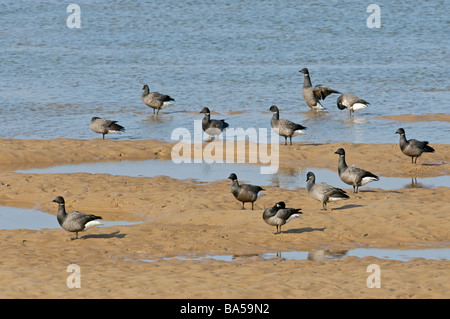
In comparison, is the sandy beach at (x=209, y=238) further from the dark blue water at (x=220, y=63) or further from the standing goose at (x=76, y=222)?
the dark blue water at (x=220, y=63)

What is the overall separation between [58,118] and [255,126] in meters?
8.37

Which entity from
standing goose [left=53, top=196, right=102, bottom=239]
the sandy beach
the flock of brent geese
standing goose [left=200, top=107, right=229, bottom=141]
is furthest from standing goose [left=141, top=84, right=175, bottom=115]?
standing goose [left=53, top=196, right=102, bottom=239]

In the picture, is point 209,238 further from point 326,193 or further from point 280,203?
point 326,193

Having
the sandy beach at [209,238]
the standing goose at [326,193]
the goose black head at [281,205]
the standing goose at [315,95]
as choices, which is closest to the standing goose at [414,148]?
the sandy beach at [209,238]

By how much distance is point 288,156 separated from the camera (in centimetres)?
2403

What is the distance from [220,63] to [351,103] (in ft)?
42.7

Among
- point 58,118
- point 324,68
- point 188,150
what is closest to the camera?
point 188,150

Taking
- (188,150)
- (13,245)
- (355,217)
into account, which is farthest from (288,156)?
(13,245)

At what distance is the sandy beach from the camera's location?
12627 millimetres

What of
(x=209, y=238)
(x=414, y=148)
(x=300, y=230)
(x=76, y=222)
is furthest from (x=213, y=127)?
(x=76, y=222)

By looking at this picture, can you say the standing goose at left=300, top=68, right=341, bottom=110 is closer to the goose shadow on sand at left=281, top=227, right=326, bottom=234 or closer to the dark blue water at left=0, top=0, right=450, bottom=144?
the dark blue water at left=0, top=0, right=450, bottom=144

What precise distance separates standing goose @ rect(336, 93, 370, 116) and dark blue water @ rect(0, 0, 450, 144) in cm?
49

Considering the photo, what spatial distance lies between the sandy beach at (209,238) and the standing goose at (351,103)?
8.21 meters

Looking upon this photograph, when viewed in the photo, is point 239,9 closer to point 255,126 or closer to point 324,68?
point 324,68
